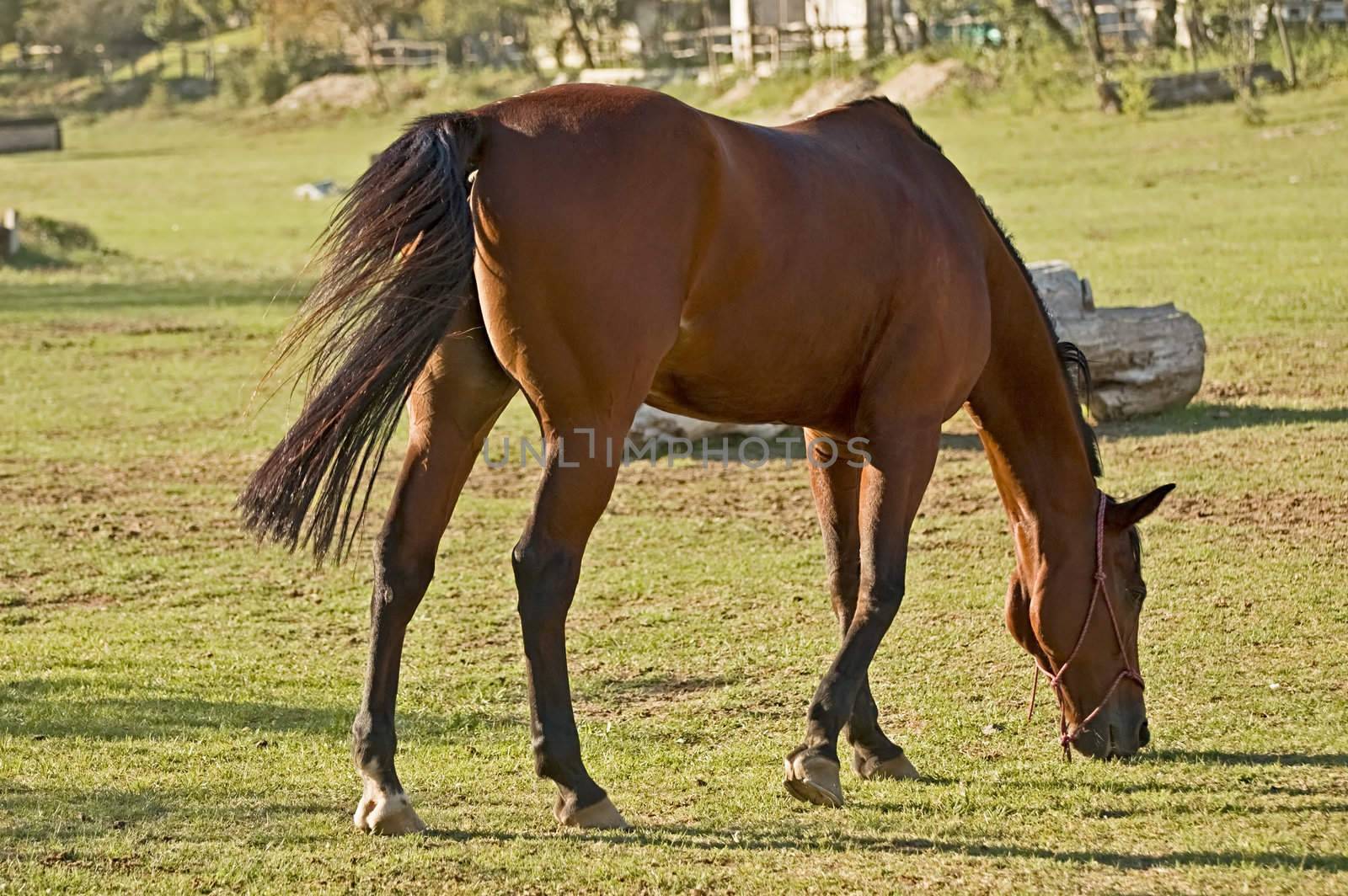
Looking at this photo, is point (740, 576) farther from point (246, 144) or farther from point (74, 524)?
point (246, 144)

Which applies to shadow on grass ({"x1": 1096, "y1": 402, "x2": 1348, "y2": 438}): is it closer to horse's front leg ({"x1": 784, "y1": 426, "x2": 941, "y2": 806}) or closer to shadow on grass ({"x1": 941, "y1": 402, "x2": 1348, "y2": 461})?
shadow on grass ({"x1": 941, "y1": 402, "x2": 1348, "y2": 461})

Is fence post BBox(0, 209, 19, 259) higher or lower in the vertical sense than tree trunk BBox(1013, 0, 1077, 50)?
lower

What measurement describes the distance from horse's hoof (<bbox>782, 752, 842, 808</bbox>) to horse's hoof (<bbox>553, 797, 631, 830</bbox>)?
523 millimetres

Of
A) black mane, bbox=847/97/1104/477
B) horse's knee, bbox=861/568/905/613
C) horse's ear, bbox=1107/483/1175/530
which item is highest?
black mane, bbox=847/97/1104/477

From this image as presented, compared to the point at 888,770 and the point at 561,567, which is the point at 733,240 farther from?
the point at 888,770

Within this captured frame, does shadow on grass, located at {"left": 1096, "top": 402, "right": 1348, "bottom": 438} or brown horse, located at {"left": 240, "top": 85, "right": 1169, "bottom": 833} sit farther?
shadow on grass, located at {"left": 1096, "top": 402, "right": 1348, "bottom": 438}

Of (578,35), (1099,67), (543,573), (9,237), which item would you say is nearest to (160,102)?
(578,35)

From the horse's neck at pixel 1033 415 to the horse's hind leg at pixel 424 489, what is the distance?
164 cm

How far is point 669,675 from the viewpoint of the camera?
6504mm

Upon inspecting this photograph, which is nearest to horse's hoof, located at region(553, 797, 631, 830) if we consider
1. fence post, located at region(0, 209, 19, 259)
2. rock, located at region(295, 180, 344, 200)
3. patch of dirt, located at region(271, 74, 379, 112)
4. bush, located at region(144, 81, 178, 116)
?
fence post, located at region(0, 209, 19, 259)

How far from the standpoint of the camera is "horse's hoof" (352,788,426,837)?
14.8ft

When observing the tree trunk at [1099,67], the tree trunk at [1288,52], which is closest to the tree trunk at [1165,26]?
the tree trunk at [1099,67]

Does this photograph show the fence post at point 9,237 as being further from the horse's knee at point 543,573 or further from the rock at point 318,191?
the horse's knee at point 543,573

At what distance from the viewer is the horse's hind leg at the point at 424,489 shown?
4703 mm
